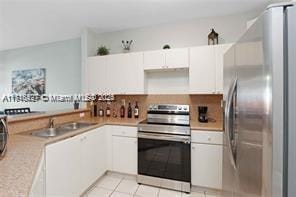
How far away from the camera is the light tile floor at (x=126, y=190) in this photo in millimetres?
2201

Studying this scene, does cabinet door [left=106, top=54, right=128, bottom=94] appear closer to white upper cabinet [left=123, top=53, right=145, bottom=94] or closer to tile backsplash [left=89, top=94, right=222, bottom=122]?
white upper cabinet [left=123, top=53, right=145, bottom=94]

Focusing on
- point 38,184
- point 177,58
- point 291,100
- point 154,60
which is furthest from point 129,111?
point 291,100

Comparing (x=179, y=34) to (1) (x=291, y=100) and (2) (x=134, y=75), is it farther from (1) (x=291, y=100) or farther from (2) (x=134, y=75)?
(1) (x=291, y=100)

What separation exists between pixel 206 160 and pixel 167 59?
1.48 metres

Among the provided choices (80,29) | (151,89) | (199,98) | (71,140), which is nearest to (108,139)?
(71,140)

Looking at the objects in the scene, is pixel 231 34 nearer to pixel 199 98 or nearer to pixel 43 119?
pixel 199 98

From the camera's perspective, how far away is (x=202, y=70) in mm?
2498

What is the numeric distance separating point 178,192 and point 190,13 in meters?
2.48

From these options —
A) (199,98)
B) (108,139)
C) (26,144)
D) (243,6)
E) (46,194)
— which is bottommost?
(46,194)

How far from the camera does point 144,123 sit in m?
2.49

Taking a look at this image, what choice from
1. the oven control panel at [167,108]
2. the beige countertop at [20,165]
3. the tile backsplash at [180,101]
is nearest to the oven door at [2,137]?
the beige countertop at [20,165]

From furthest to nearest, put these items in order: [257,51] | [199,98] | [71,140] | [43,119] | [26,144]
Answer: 1. [199,98]
2. [43,119]
3. [71,140]
4. [26,144]
5. [257,51]

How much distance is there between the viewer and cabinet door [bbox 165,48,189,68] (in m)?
2.56

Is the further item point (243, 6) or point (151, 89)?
point (151, 89)
